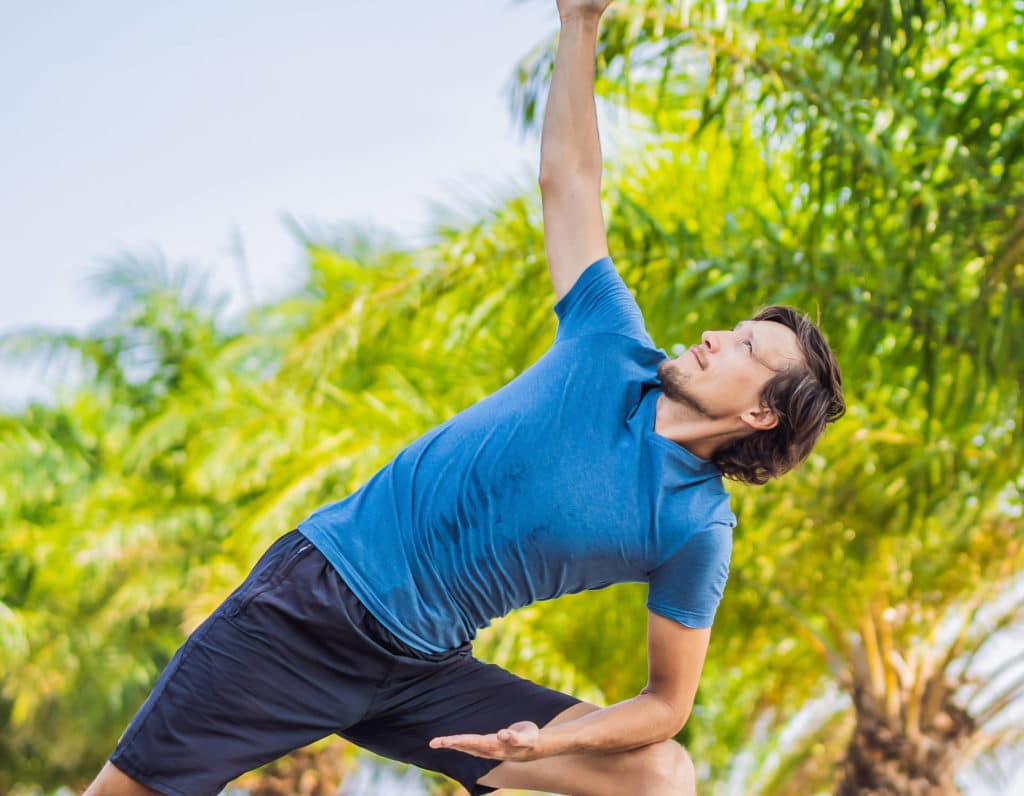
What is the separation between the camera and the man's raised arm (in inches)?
100

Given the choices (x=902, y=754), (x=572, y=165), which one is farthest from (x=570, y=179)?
(x=902, y=754)

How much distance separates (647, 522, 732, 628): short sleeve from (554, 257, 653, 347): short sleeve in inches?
17.3

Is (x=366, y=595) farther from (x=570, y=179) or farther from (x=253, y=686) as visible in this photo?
(x=570, y=179)

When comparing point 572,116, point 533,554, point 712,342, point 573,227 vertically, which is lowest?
point 533,554

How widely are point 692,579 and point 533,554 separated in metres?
0.30

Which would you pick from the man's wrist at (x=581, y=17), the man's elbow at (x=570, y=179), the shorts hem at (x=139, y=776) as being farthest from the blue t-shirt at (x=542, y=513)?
the man's wrist at (x=581, y=17)

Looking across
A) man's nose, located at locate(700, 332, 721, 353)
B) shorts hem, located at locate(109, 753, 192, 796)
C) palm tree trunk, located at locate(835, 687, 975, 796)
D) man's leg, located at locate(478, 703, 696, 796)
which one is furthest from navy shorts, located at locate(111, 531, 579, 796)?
palm tree trunk, located at locate(835, 687, 975, 796)

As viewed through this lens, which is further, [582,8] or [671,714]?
[582,8]

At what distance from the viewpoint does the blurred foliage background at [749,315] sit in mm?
5168

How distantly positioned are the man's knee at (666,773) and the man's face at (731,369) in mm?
666

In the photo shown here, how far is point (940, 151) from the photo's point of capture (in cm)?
514

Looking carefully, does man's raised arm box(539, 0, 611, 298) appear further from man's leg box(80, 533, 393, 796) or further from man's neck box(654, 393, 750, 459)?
man's leg box(80, 533, 393, 796)

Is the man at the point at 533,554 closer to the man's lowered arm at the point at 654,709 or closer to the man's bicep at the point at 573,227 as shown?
the man's lowered arm at the point at 654,709

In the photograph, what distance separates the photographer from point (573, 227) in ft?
8.39
